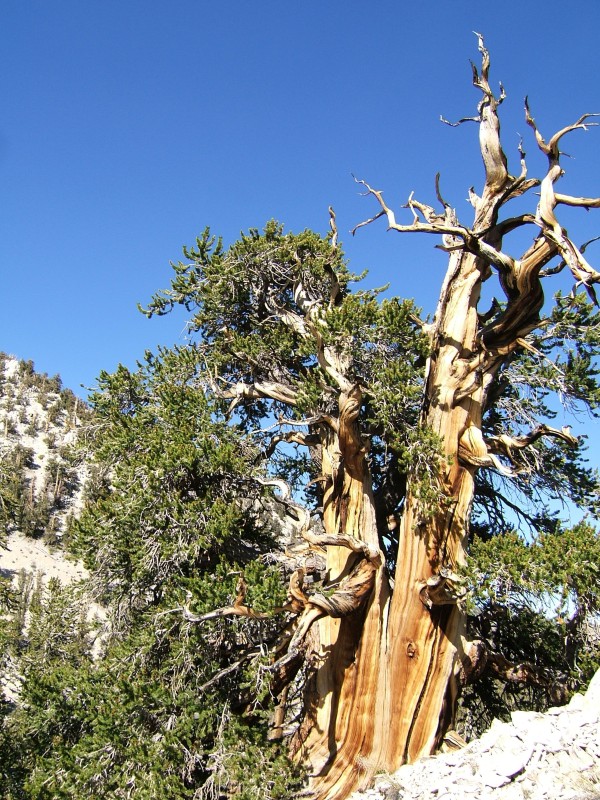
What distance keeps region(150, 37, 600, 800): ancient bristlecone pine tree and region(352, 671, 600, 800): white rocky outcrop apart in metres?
1.35

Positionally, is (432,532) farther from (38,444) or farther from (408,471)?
(38,444)

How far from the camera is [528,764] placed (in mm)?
5340

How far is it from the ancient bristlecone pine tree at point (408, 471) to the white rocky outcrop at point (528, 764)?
1353mm

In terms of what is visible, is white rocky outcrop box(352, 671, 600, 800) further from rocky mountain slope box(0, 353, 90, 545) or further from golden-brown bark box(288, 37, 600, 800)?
rocky mountain slope box(0, 353, 90, 545)

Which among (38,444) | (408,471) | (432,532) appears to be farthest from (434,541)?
(38,444)

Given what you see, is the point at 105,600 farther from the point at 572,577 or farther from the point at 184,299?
the point at 572,577

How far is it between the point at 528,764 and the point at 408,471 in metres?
3.42

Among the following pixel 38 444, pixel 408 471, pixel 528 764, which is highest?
pixel 38 444

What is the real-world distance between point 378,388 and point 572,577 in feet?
10.0

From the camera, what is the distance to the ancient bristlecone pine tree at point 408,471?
7488 millimetres

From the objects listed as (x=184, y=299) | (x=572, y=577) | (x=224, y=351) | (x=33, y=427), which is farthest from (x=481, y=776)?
(x=33, y=427)

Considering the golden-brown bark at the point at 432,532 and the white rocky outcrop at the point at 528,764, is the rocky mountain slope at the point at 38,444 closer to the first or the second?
the golden-brown bark at the point at 432,532

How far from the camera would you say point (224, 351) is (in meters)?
10.6

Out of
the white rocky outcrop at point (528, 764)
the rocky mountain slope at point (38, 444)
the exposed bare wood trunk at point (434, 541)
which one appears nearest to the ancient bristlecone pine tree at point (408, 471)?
the exposed bare wood trunk at point (434, 541)
